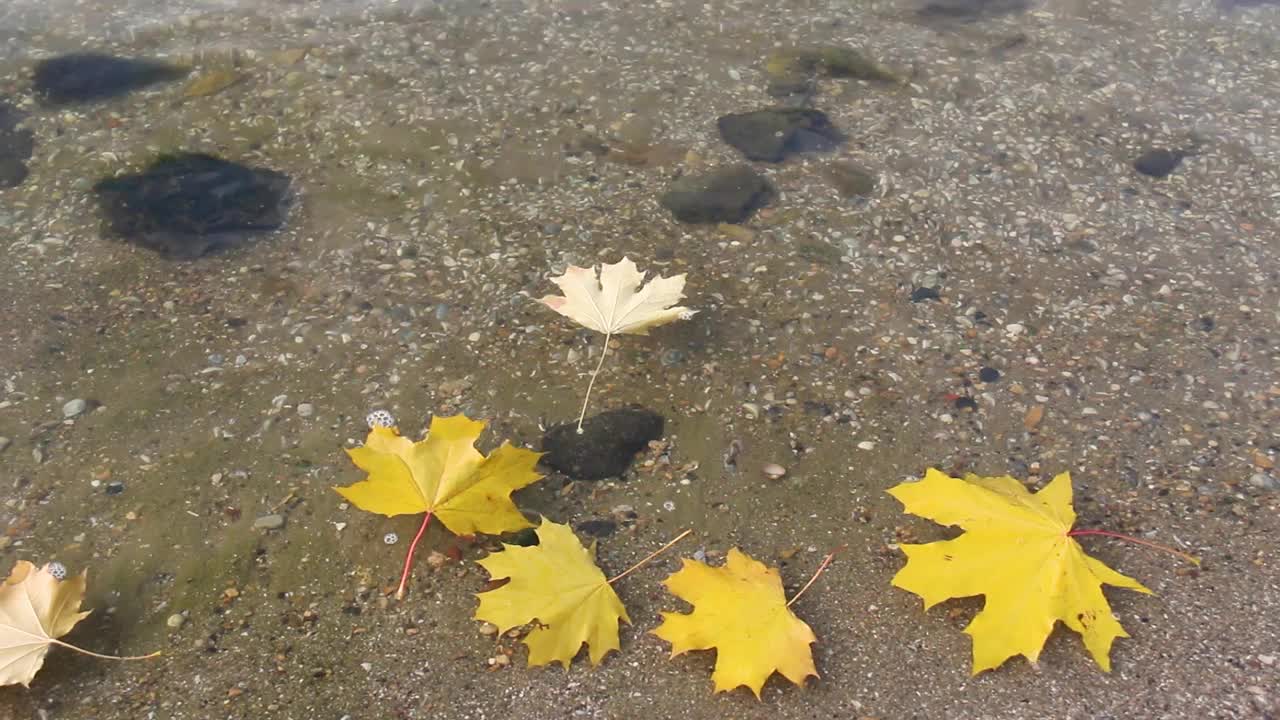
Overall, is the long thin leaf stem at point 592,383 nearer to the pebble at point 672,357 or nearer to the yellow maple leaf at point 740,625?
the pebble at point 672,357

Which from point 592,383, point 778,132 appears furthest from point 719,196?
point 592,383

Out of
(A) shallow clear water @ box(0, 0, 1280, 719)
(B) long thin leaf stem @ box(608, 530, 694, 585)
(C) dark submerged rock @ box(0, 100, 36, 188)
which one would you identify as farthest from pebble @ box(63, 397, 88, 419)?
(B) long thin leaf stem @ box(608, 530, 694, 585)

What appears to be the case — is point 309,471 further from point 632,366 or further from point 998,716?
point 998,716

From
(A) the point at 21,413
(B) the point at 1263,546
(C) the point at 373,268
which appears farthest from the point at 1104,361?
(A) the point at 21,413

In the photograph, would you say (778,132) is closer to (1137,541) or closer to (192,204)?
(1137,541)

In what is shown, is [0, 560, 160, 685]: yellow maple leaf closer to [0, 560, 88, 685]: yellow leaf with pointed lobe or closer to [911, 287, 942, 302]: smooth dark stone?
[0, 560, 88, 685]: yellow leaf with pointed lobe

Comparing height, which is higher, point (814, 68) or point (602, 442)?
point (814, 68)
